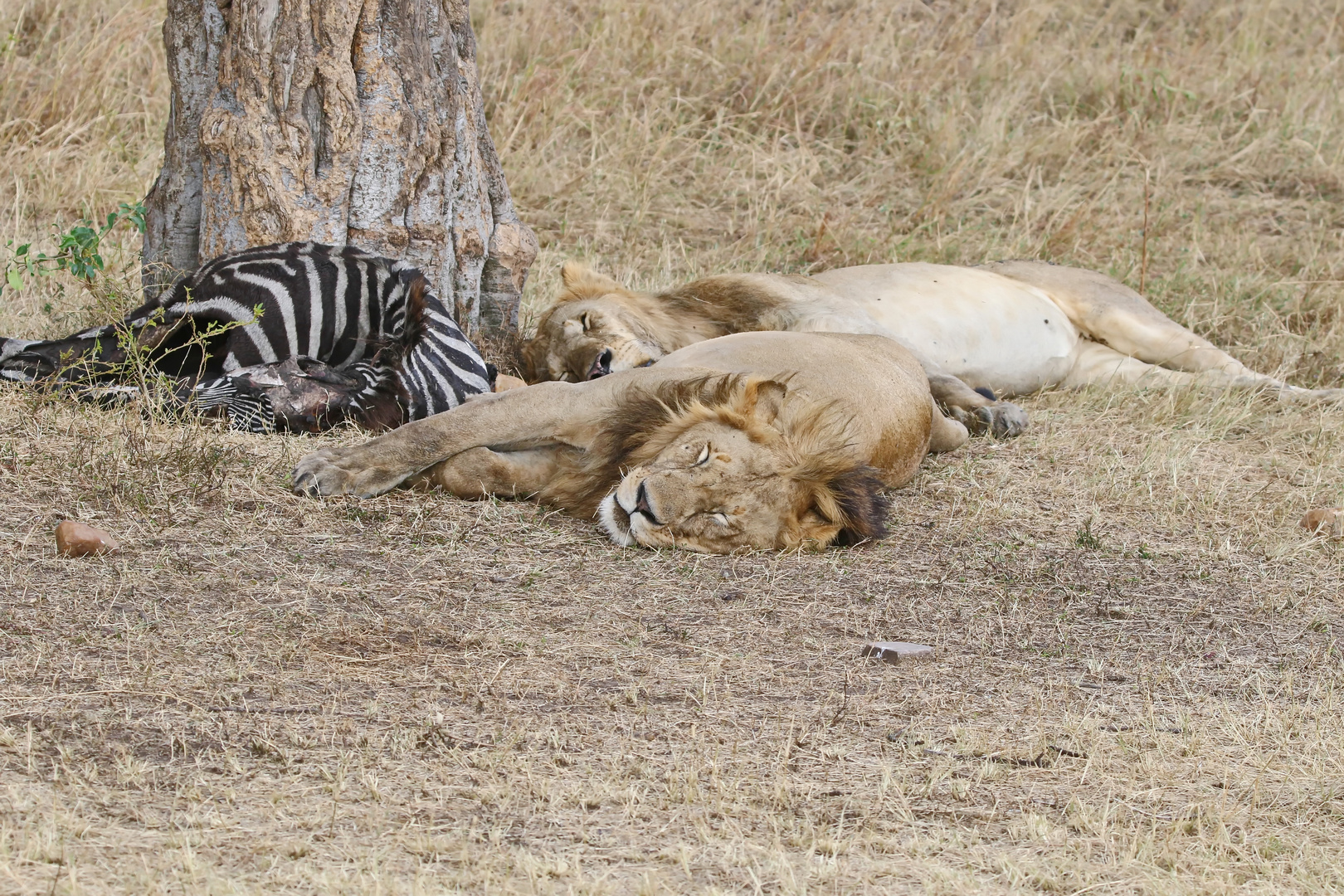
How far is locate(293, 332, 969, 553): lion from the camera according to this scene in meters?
4.22

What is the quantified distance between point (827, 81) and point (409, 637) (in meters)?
6.99

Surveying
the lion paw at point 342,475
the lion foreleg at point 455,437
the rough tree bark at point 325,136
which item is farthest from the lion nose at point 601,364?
the lion paw at point 342,475

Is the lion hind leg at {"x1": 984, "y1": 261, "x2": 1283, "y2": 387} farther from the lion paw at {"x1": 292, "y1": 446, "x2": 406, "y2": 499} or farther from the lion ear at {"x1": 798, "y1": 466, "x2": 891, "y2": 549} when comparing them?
the lion paw at {"x1": 292, "y1": 446, "x2": 406, "y2": 499}

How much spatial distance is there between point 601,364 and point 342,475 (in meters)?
1.58

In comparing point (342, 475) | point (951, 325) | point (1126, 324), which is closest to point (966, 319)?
point (951, 325)

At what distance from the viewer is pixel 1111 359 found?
7.06 metres

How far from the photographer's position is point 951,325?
21.5ft

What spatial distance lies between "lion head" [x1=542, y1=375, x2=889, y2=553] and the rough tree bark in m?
1.51

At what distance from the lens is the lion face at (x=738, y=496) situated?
417 cm

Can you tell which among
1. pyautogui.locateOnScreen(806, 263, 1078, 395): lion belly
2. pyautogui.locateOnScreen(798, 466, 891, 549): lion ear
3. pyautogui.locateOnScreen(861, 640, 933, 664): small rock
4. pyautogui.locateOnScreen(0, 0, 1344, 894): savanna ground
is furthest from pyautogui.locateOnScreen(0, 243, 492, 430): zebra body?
pyautogui.locateOnScreen(861, 640, 933, 664): small rock

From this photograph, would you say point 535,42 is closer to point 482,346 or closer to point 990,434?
point 482,346

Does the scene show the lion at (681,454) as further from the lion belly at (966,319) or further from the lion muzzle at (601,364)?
the lion belly at (966,319)

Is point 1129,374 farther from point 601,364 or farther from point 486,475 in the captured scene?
point 486,475

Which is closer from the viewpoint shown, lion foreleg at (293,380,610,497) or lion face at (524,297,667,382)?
lion foreleg at (293,380,610,497)
